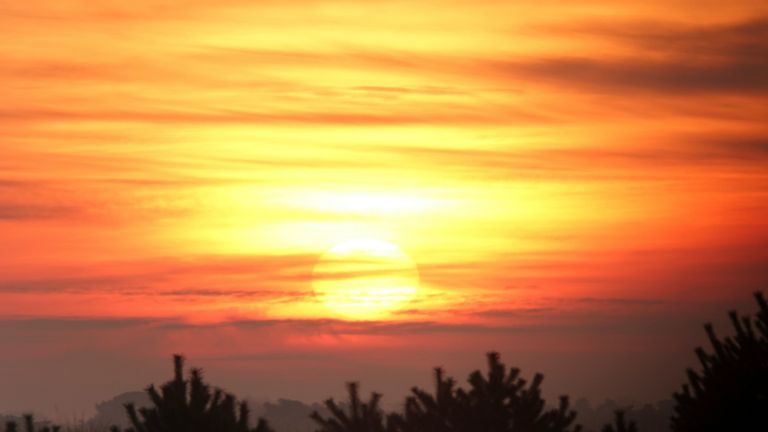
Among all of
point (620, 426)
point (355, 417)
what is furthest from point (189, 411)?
point (620, 426)

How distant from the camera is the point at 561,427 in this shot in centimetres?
2867

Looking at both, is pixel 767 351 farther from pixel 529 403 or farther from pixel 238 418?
pixel 238 418

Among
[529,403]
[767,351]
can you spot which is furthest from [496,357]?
[767,351]

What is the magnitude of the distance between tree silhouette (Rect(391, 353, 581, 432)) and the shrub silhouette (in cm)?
329

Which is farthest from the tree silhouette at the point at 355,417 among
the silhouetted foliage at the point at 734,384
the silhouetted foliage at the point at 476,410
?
the silhouetted foliage at the point at 734,384

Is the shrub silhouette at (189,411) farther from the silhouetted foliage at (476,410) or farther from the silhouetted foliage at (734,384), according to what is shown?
the silhouetted foliage at (734,384)

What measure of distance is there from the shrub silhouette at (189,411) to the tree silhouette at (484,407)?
3.29 meters

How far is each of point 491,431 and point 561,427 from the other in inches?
56.3

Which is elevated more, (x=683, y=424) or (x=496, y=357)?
(x=496, y=357)

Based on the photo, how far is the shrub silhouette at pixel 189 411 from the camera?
26.9 metres

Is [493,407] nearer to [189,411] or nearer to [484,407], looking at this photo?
[484,407]

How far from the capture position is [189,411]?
27.0m

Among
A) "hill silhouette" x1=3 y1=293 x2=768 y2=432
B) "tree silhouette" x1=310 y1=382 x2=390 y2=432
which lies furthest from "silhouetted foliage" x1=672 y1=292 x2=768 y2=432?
"tree silhouette" x1=310 y1=382 x2=390 y2=432

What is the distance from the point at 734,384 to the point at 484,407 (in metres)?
5.03
